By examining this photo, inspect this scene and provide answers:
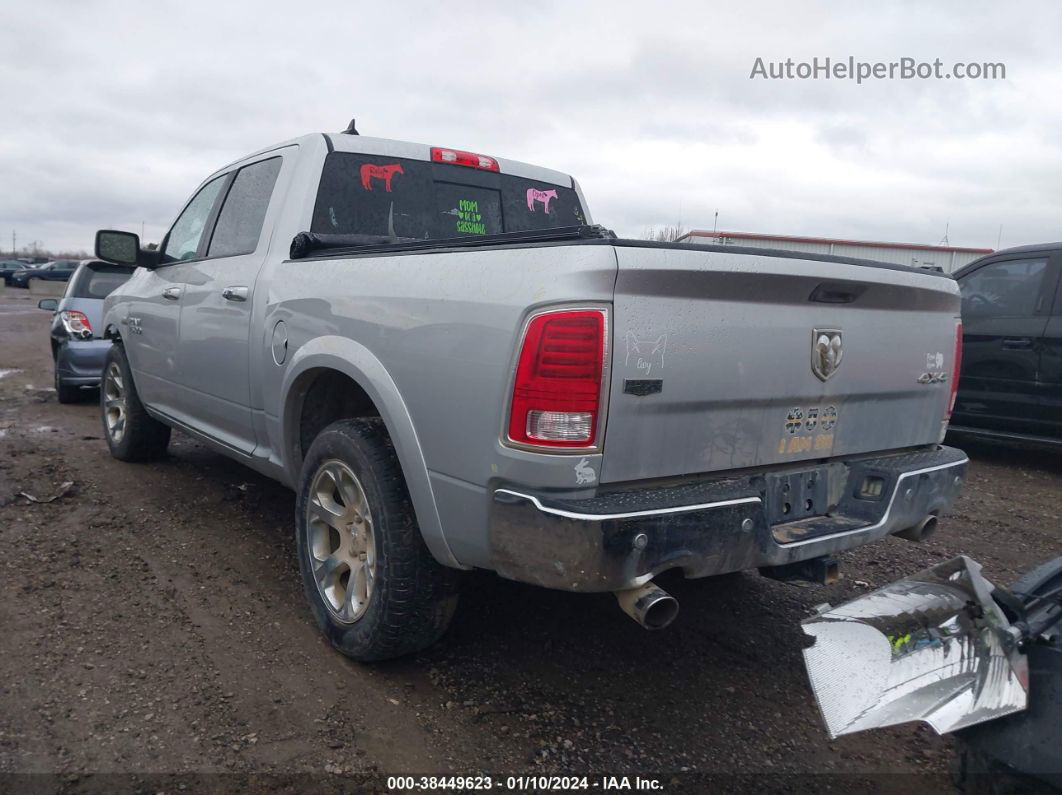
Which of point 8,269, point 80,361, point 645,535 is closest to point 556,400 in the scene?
point 645,535

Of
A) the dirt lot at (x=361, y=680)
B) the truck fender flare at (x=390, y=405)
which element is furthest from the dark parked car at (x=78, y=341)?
the truck fender flare at (x=390, y=405)

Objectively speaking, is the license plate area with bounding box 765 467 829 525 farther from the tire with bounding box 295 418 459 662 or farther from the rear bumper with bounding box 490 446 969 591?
the tire with bounding box 295 418 459 662

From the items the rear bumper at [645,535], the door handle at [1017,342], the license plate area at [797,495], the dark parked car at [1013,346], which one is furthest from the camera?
the door handle at [1017,342]

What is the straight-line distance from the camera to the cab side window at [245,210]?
158 inches

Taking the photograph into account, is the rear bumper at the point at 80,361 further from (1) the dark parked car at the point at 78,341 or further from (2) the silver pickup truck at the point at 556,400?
(2) the silver pickup truck at the point at 556,400

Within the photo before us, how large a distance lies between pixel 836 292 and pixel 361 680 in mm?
2122

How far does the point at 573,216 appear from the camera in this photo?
4820mm

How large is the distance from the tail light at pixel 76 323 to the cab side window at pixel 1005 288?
815cm

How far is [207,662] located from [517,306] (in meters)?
1.83

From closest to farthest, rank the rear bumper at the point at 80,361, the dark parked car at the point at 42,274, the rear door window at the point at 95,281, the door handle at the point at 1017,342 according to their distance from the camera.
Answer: the door handle at the point at 1017,342 → the rear bumper at the point at 80,361 → the rear door window at the point at 95,281 → the dark parked car at the point at 42,274

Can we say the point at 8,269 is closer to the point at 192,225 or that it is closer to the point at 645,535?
the point at 192,225

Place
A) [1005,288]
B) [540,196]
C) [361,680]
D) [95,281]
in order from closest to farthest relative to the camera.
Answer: [361,680] < [540,196] < [1005,288] < [95,281]

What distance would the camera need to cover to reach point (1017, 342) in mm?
6613

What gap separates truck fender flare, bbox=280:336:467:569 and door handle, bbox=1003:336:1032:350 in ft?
18.9
